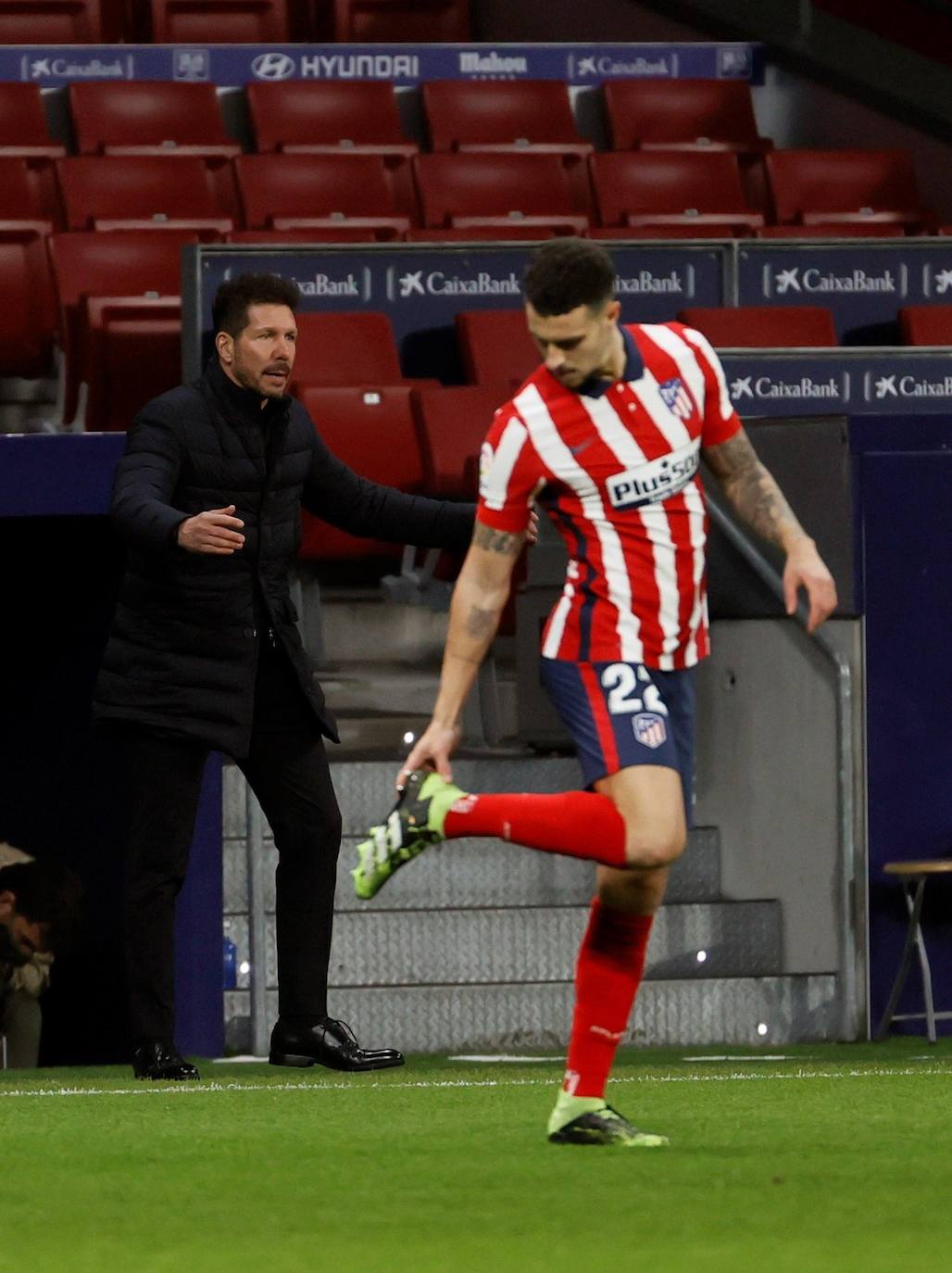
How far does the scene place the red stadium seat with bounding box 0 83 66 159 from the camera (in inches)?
467

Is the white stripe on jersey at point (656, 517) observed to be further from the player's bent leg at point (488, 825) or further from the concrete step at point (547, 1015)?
the concrete step at point (547, 1015)

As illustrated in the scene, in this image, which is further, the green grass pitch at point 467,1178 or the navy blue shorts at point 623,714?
the navy blue shorts at point 623,714

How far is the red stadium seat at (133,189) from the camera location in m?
11.5

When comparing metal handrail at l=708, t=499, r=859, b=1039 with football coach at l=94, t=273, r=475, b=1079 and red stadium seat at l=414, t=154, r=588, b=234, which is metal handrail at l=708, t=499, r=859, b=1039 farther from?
red stadium seat at l=414, t=154, r=588, b=234

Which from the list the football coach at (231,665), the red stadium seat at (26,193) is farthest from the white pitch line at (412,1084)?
the red stadium seat at (26,193)

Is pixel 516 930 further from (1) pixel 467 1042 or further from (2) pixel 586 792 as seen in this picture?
(2) pixel 586 792

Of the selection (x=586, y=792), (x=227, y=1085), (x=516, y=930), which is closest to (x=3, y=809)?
(x=516, y=930)

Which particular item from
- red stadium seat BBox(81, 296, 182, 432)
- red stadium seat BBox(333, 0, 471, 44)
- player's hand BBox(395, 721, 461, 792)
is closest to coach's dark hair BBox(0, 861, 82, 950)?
red stadium seat BBox(81, 296, 182, 432)

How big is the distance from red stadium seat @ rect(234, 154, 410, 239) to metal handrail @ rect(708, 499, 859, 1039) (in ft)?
16.0

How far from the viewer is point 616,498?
4.28 meters

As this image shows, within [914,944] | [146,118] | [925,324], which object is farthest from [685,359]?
[146,118]

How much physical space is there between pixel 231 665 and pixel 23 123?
6987 mm

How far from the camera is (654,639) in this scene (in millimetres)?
4281

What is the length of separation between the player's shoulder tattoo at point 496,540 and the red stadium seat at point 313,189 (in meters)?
7.47
